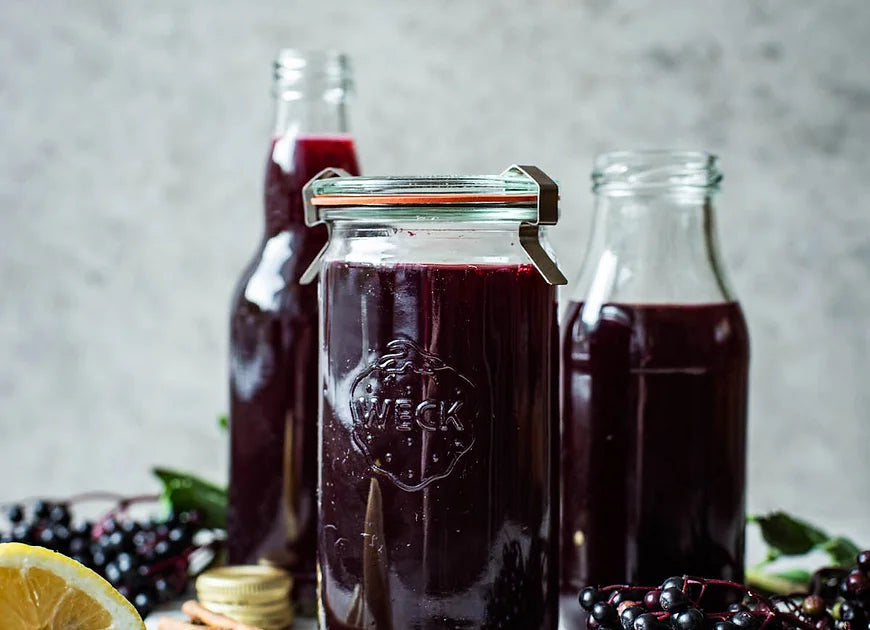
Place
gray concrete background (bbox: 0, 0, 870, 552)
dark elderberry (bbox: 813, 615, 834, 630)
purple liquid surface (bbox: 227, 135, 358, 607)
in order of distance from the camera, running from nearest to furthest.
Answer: dark elderberry (bbox: 813, 615, 834, 630)
purple liquid surface (bbox: 227, 135, 358, 607)
gray concrete background (bbox: 0, 0, 870, 552)

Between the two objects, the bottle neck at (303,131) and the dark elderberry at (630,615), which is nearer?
the dark elderberry at (630,615)

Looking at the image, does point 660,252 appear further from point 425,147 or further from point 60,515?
point 425,147

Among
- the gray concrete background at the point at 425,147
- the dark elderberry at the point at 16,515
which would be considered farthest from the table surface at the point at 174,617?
the gray concrete background at the point at 425,147

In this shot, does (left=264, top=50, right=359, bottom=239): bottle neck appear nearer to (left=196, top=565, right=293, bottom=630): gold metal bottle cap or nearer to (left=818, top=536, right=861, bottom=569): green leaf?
(left=196, top=565, right=293, bottom=630): gold metal bottle cap

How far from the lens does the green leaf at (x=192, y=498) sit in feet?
4.38

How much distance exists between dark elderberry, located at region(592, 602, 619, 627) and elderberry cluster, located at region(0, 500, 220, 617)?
0.54m

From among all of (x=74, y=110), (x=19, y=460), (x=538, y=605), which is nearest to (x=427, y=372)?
(x=538, y=605)

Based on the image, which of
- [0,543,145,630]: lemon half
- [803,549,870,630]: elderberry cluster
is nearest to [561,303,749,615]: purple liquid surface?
[803,549,870,630]: elderberry cluster

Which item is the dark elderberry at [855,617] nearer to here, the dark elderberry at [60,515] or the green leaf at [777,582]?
the green leaf at [777,582]

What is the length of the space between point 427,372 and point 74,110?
5.38 ft

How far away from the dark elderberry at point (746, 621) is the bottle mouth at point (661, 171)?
0.43m

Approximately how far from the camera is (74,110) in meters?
2.24

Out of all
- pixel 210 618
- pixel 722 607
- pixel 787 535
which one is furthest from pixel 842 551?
pixel 210 618

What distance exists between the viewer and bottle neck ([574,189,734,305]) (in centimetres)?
107
